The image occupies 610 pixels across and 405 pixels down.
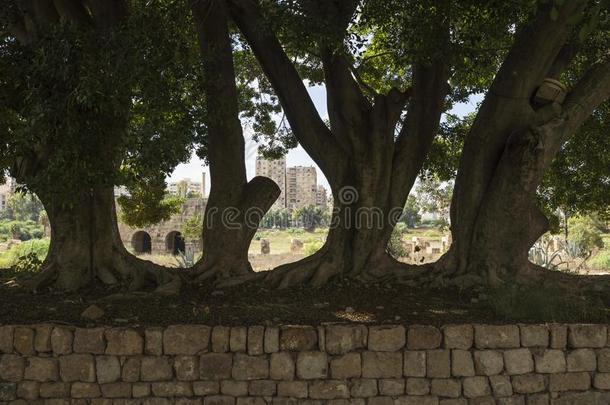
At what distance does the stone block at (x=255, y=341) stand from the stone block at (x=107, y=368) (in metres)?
1.18

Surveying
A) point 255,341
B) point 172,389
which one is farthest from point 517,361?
point 172,389

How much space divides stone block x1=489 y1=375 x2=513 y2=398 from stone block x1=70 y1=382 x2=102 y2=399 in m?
3.52

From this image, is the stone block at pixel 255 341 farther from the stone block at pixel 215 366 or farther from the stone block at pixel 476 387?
the stone block at pixel 476 387

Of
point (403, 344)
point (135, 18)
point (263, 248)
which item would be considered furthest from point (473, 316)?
point (263, 248)

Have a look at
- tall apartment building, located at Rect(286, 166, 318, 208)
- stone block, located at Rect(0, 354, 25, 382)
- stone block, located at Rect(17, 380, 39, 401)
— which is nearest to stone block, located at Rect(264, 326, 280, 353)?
stone block, located at Rect(17, 380, 39, 401)

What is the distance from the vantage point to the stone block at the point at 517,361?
475 centimetres

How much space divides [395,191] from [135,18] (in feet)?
12.8

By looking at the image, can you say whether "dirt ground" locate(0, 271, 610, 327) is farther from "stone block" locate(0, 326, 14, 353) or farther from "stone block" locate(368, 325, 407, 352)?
"stone block" locate(368, 325, 407, 352)

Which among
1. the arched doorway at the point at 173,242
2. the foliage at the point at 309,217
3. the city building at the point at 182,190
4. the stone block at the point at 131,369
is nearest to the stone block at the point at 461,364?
the stone block at the point at 131,369

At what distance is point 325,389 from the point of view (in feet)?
15.1

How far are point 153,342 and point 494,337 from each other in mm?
3073

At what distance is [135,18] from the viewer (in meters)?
5.27

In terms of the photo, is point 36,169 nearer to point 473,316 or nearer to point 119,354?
point 119,354

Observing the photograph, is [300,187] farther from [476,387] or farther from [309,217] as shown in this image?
[476,387]
